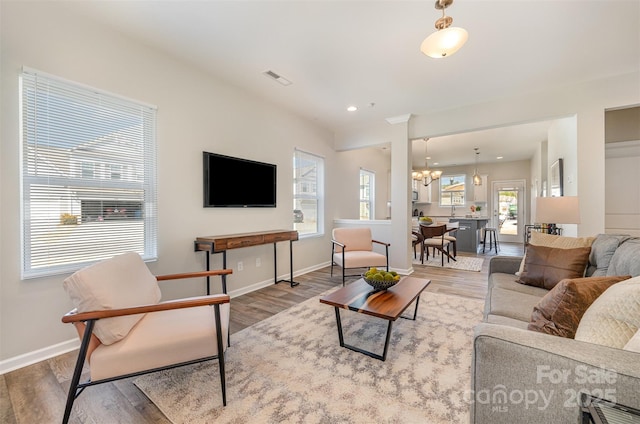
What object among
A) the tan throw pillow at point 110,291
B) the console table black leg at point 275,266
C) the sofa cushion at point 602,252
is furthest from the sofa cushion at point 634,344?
the console table black leg at point 275,266

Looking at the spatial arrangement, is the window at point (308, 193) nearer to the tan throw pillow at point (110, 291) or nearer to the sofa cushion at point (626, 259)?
the tan throw pillow at point (110, 291)

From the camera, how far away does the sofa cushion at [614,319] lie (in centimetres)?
97

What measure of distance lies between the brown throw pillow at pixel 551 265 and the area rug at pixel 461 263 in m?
2.68

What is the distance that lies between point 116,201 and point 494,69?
428 centimetres

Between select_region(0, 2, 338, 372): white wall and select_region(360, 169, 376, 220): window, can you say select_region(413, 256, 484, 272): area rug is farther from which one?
select_region(0, 2, 338, 372): white wall

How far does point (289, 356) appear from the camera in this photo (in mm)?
2033

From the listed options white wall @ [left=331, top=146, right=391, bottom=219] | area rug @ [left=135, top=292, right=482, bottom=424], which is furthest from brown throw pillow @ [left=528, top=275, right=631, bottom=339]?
white wall @ [left=331, top=146, right=391, bottom=219]

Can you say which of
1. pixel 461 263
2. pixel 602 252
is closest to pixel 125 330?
pixel 602 252

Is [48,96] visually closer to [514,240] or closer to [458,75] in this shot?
[458,75]

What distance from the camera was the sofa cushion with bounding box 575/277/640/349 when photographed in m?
0.97

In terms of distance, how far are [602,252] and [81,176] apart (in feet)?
14.0

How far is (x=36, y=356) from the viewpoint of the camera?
2.01 meters

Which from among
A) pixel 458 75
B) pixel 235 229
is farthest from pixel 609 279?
pixel 235 229

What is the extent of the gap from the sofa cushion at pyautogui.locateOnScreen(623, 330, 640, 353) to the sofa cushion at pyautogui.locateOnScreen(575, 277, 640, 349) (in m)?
0.05
